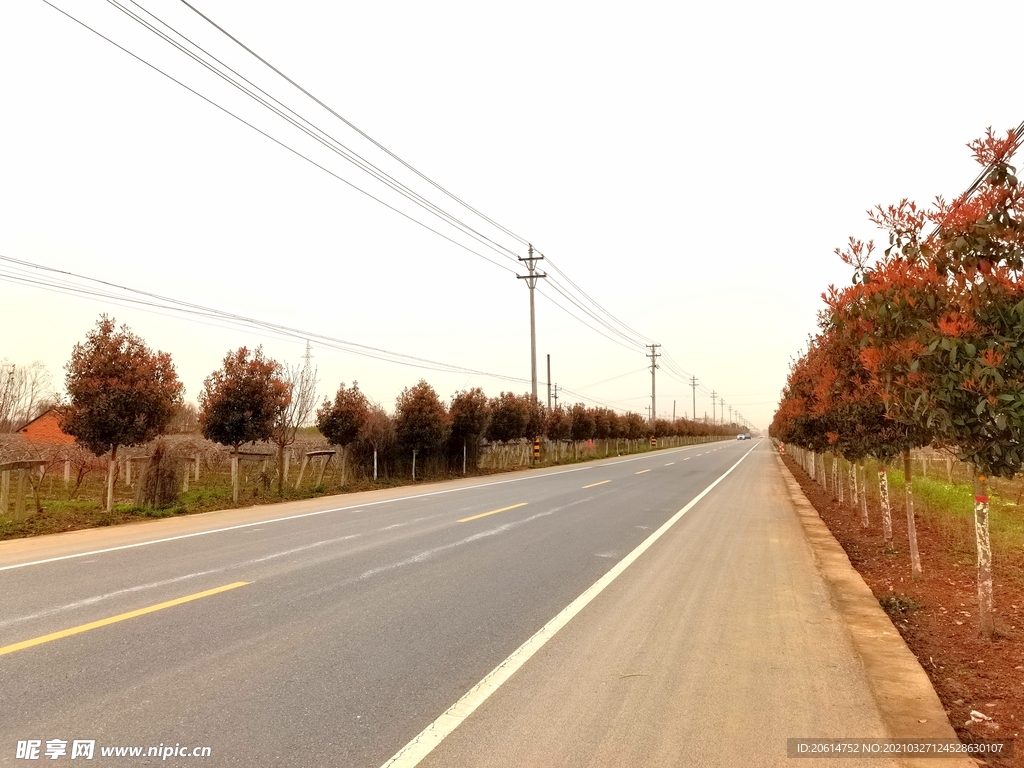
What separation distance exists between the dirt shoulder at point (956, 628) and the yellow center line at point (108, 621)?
21.5 ft

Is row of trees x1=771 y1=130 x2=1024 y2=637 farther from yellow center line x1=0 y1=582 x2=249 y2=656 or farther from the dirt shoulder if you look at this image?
yellow center line x1=0 y1=582 x2=249 y2=656

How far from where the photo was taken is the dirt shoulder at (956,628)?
13.4 feet

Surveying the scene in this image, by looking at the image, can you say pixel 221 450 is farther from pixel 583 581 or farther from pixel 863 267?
pixel 863 267

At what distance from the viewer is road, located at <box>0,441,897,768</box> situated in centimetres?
354

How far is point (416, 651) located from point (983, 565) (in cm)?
512

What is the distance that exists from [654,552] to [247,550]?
6148 mm

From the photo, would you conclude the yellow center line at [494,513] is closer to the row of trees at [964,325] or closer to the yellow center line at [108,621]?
the yellow center line at [108,621]

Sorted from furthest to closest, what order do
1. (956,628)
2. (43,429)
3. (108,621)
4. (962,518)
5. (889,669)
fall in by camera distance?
1. (43,429)
2. (962,518)
3. (956,628)
4. (108,621)
5. (889,669)

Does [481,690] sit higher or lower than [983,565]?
lower

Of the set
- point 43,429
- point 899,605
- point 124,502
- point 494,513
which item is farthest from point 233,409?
point 43,429

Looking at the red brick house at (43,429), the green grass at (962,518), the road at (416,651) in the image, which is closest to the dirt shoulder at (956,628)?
the green grass at (962,518)

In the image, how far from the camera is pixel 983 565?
18.2 ft

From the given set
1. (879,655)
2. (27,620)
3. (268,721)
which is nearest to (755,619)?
(879,655)

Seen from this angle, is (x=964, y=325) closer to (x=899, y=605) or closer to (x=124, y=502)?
(x=899, y=605)
